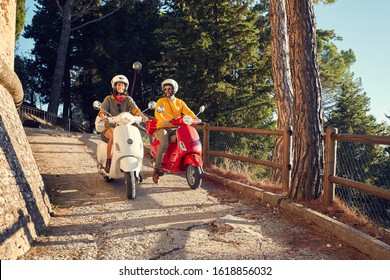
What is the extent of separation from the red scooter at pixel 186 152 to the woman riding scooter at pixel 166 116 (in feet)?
0.42

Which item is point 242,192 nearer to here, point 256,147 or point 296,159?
point 296,159

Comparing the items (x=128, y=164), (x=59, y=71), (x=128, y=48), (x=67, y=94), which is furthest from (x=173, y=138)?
(x=67, y=94)

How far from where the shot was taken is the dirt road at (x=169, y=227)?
3.55 m

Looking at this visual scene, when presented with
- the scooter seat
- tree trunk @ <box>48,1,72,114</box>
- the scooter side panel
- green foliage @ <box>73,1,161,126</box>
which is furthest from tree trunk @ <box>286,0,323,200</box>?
tree trunk @ <box>48,1,72,114</box>

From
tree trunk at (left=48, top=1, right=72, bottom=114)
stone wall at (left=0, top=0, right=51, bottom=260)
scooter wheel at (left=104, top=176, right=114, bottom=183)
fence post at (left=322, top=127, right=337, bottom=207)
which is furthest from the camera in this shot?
tree trunk at (left=48, top=1, right=72, bottom=114)

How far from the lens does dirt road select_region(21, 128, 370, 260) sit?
3.55m

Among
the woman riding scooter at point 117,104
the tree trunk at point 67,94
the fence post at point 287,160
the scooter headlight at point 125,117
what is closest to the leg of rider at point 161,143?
the woman riding scooter at point 117,104

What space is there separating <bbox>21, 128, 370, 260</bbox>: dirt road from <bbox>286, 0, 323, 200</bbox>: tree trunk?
1.94 ft

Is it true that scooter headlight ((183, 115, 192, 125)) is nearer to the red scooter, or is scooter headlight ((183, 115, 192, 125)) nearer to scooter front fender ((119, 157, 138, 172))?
the red scooter

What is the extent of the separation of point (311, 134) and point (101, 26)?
72.0ft

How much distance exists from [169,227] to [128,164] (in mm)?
1425

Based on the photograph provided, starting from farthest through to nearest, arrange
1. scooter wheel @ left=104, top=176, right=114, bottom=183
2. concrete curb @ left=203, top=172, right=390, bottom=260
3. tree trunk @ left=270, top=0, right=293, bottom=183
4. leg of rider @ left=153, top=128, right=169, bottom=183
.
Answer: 1. tree trunk @ left=270, top=0, right=293, bottom=183
2. scooter wheel @ left=104, top=176, right=114, bottom=183
3. leg of rider @ left=153, top=128, right=169, bottom=183
4. concrete curb @ left=203, top=172, right=390, bottom=260

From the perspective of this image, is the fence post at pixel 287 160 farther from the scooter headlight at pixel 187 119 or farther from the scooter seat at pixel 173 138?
the scooter seat at pixel 173 138

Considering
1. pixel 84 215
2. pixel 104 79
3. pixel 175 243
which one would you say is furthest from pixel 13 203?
pixel 104 79
